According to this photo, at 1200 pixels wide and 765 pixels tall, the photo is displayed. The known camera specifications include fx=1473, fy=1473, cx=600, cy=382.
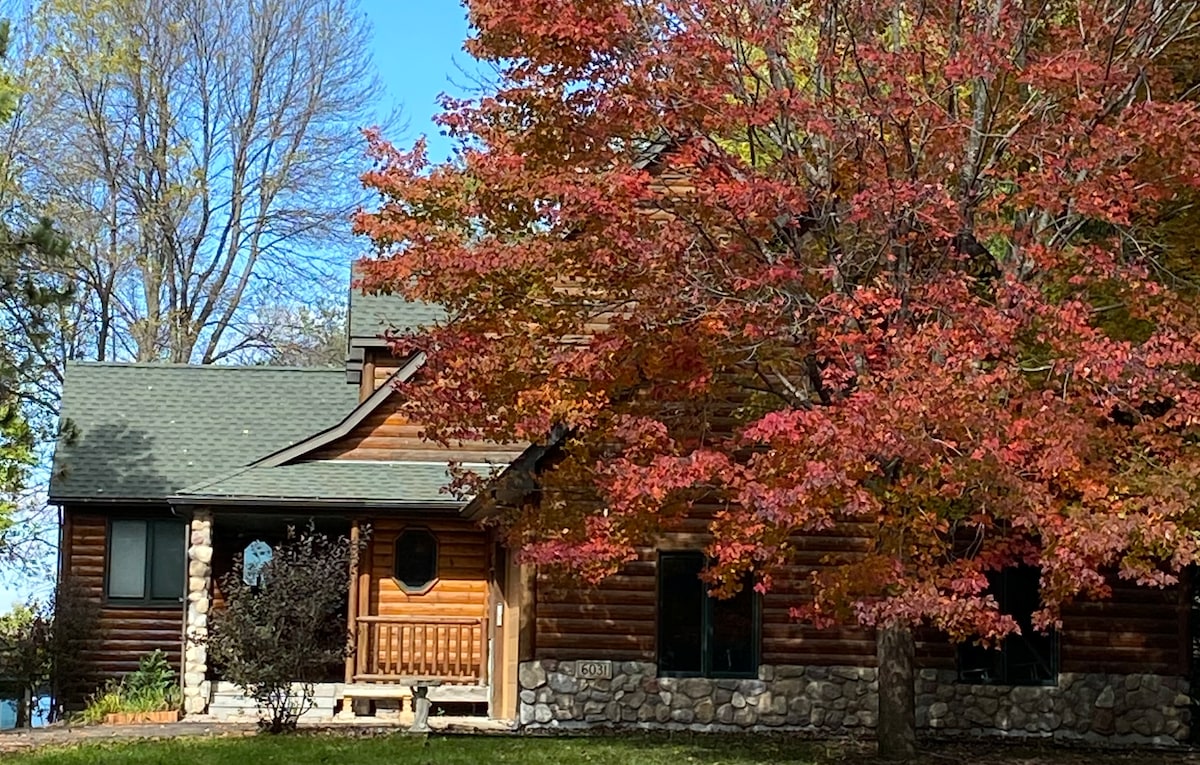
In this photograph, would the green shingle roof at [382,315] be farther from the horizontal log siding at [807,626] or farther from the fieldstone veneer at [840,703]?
the fieldstone veneer at [840,703]

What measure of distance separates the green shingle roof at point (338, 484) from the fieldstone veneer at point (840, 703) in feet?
10.3

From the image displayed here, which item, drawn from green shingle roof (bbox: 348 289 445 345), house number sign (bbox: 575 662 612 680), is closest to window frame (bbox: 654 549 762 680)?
house number sign (bbox: 575 662 612 680)

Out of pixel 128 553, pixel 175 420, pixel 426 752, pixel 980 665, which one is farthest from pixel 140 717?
pixel 980 665

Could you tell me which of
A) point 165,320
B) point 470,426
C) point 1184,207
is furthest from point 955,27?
point 165,320

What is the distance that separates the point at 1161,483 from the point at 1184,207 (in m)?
3.58

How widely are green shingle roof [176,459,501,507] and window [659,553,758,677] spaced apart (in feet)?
10.4

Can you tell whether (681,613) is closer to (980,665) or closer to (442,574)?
(980,665)

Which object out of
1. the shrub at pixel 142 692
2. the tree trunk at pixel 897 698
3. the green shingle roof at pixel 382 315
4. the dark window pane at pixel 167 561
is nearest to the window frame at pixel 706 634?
the tree trunk at pixel 897 698

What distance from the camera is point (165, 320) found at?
36281 mm

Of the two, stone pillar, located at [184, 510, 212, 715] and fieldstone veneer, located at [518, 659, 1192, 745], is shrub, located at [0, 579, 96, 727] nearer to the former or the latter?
stone pillar, located at [184, 510, 212, 715]

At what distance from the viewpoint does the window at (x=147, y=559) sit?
23641 millimetres

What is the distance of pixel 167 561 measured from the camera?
23.8 metres

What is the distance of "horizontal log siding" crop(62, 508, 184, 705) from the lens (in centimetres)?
2325

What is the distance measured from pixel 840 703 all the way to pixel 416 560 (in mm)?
6859
